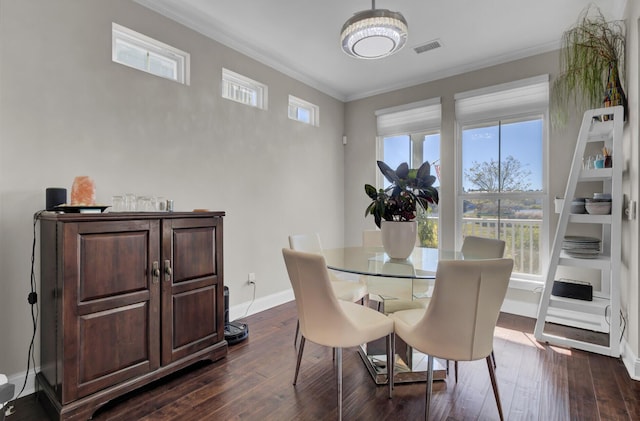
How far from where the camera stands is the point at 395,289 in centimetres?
222

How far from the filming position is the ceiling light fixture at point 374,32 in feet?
6.62

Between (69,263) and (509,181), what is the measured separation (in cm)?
394

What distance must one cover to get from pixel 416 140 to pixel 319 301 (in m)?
3.17

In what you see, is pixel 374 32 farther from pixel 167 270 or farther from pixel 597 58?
pixel 167 270

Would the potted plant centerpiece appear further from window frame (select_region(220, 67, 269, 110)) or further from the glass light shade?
window frame (select_region(220, 67, 269, 110))

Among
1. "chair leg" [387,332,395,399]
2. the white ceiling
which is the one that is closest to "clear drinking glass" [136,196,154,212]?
the white ceiling

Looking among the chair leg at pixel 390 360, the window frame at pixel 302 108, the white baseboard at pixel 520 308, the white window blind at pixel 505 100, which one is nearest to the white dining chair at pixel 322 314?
the chair leg at pixel 390 360

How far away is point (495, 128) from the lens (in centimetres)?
356

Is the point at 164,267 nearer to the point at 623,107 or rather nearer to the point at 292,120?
the point at 292,120

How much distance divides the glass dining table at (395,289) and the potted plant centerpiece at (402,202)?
15 cm

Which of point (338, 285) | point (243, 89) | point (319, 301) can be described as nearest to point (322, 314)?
point (319, 301)

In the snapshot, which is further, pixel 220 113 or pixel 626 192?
pixel 220 113

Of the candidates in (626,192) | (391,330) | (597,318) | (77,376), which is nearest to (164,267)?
(77,376)

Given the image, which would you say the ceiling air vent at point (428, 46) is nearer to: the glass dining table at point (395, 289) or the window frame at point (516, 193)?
the window frame at point (516, 193)
